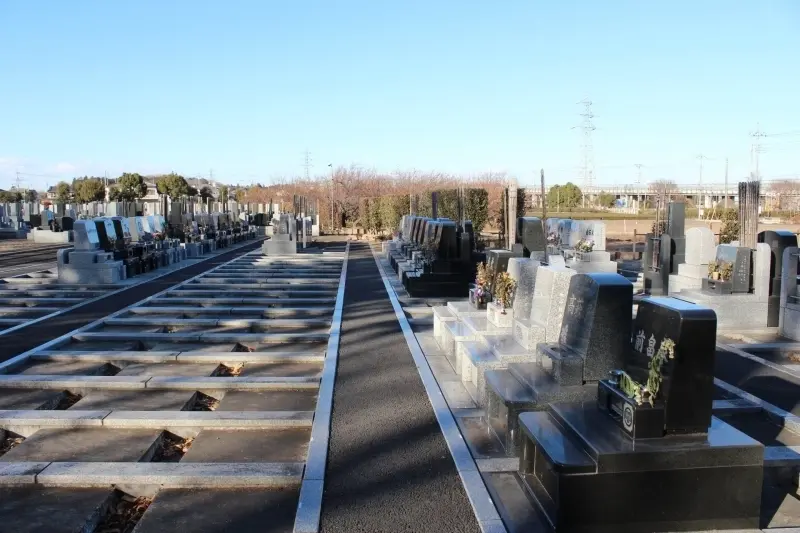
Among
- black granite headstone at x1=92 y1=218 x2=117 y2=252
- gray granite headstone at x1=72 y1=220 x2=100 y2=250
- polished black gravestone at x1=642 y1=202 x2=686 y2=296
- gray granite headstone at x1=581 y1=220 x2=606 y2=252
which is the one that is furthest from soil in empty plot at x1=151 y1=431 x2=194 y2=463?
gray granite headstone at x1=581 y1=220 x2=606 y2=252

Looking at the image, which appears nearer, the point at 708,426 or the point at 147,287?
the point at 708,426

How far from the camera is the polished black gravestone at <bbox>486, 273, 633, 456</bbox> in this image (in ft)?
17.3

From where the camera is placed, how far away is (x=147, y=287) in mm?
15992

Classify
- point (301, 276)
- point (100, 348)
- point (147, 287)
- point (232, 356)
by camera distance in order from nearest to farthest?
point (232, 356) → point (100, 348) → point (147, 287) → point (301, 276)

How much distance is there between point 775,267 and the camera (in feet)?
36.4

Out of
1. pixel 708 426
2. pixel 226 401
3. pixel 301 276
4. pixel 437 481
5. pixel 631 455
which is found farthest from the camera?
pixel 301 276

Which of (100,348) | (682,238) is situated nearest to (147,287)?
(100,348)

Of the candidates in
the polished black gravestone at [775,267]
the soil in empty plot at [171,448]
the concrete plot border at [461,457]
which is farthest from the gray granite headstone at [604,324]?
the polished black gravestone at [775,267]

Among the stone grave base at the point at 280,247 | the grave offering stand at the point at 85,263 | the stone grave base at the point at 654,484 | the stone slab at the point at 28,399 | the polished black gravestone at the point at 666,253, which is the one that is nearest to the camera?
the stone grave base at the point at 654,484

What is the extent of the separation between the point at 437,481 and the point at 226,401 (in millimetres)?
3165

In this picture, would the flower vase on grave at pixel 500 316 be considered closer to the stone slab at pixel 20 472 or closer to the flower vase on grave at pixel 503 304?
the flower vase on grave at pixel 503 304

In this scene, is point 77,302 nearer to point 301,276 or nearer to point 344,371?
point 301,276

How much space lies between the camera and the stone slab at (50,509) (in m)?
4.16

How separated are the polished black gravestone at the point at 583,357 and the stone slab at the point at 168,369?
4138 mm
